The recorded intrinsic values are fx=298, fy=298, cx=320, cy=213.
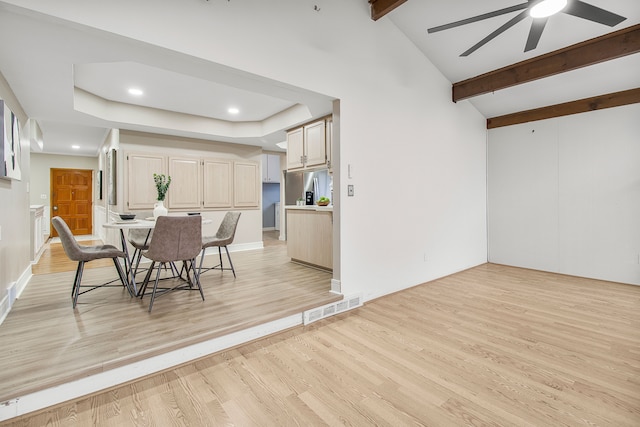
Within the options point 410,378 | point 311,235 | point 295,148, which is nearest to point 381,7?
point 295,148

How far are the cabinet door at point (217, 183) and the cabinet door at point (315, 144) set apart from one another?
2.14 m

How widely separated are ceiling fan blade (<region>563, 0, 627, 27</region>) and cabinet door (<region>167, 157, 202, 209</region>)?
17.4 ft

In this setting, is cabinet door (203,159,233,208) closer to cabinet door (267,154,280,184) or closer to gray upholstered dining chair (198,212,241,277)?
gray upholstered dining chair (198,212,241,277)

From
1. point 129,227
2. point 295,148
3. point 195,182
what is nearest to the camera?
point 129,227

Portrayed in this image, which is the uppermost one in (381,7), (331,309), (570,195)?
(381,7)

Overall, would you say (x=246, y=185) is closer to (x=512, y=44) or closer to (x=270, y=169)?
(x=270, y=169)

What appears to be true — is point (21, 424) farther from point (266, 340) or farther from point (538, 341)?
point (538, 341)

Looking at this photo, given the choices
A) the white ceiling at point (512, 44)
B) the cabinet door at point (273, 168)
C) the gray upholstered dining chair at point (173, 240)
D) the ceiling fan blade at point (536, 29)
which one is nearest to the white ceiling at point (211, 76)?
the white ceiling at point (512, 44)

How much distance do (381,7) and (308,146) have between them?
192 cm

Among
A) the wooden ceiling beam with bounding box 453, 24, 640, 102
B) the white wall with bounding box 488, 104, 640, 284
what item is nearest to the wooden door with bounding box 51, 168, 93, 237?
the wooden ceiling beam with bounding box 453, 24, 640, 102

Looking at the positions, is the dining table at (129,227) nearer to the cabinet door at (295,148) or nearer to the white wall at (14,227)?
the white wall at (14,227)

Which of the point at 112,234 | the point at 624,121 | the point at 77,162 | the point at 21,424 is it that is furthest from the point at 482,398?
the point at 77,162

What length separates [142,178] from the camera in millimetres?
4945

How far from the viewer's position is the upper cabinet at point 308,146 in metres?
4.15
